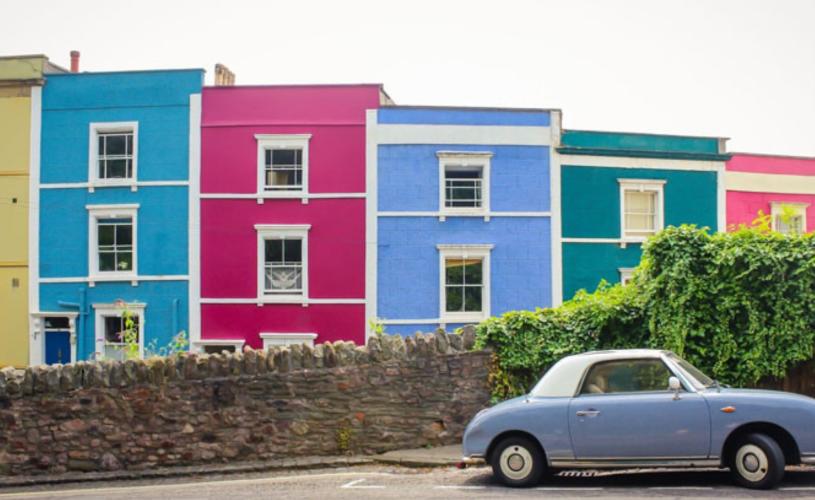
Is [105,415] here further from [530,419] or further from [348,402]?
[530,419]

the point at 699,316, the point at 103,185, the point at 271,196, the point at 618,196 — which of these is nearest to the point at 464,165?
the point at 618,196

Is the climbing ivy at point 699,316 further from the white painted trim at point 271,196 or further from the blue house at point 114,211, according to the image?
the blue house at point 114,211

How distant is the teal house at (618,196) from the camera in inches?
941

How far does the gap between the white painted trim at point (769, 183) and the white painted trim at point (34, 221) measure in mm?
21656

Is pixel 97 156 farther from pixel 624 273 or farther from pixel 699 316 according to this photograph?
pixel 699 316

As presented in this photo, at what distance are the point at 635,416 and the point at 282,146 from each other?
56.7 feet

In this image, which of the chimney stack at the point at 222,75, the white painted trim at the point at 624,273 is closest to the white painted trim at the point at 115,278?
the chimney stack at the point at 222,75

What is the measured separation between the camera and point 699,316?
1162 centimetres

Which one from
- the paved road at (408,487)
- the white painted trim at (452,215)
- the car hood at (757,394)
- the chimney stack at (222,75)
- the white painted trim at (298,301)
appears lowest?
the paved road at (408,487)

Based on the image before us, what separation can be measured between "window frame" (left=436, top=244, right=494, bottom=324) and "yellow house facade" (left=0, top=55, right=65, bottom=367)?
12.5 metres

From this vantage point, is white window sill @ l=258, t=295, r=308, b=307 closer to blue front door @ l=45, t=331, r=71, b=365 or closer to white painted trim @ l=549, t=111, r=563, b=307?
blue front door @ l=45, t=331, r=71, b=365

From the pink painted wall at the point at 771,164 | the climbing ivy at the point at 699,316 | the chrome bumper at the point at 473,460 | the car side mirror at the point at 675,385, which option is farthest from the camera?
the pink painted wall at the point at 771,164

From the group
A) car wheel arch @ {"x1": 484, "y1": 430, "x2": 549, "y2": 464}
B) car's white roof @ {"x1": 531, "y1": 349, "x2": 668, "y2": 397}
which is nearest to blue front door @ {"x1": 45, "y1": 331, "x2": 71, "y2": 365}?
car wheel arch @ {"x1": 484, "y1": 430, "x2": 549, "y2": 464}

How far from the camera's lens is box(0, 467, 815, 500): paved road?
8.20 metres
